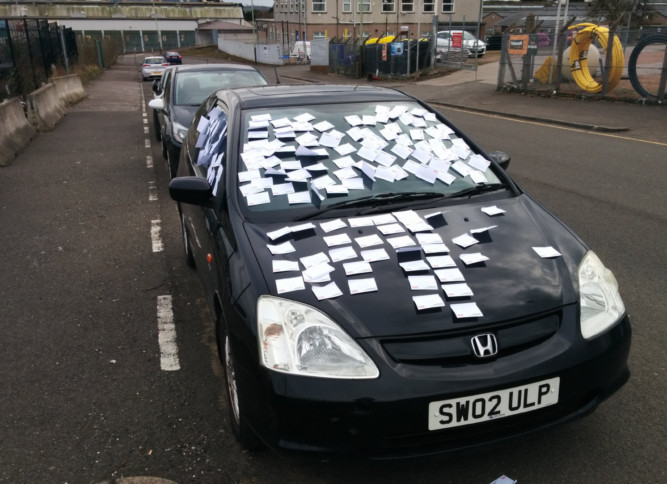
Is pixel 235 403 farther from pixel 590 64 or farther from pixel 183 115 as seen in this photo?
pixel 590 64

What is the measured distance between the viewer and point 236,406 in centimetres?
285

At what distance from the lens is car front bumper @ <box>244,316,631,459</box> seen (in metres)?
2.31

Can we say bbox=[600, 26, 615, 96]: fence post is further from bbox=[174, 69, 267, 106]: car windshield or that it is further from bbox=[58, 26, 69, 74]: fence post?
bbox=[58, 26, 69, 74]: fence post

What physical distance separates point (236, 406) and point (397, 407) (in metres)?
0.90

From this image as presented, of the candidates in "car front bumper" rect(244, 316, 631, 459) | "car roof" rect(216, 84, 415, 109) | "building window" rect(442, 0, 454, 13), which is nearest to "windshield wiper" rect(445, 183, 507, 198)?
"car roof" rect(216, 84, 415, 109)

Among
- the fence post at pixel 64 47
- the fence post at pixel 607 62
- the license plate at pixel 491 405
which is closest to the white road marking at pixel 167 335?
the license plate at pixel 491 405

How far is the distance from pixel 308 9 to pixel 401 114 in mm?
59921

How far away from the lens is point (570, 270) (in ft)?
9.26

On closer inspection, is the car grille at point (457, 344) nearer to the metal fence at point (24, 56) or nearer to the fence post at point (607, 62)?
the metal fence at point (24, 56)

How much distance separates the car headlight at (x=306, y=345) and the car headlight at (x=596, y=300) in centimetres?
101

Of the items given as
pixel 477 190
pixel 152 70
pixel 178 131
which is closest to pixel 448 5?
pixel 152 70

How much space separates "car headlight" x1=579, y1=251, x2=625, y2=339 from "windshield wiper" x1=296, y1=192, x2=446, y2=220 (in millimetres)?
914

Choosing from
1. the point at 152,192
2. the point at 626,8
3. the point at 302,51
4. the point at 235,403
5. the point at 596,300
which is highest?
the point at 626,8

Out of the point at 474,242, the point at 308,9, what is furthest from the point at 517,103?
the point at 308,9
